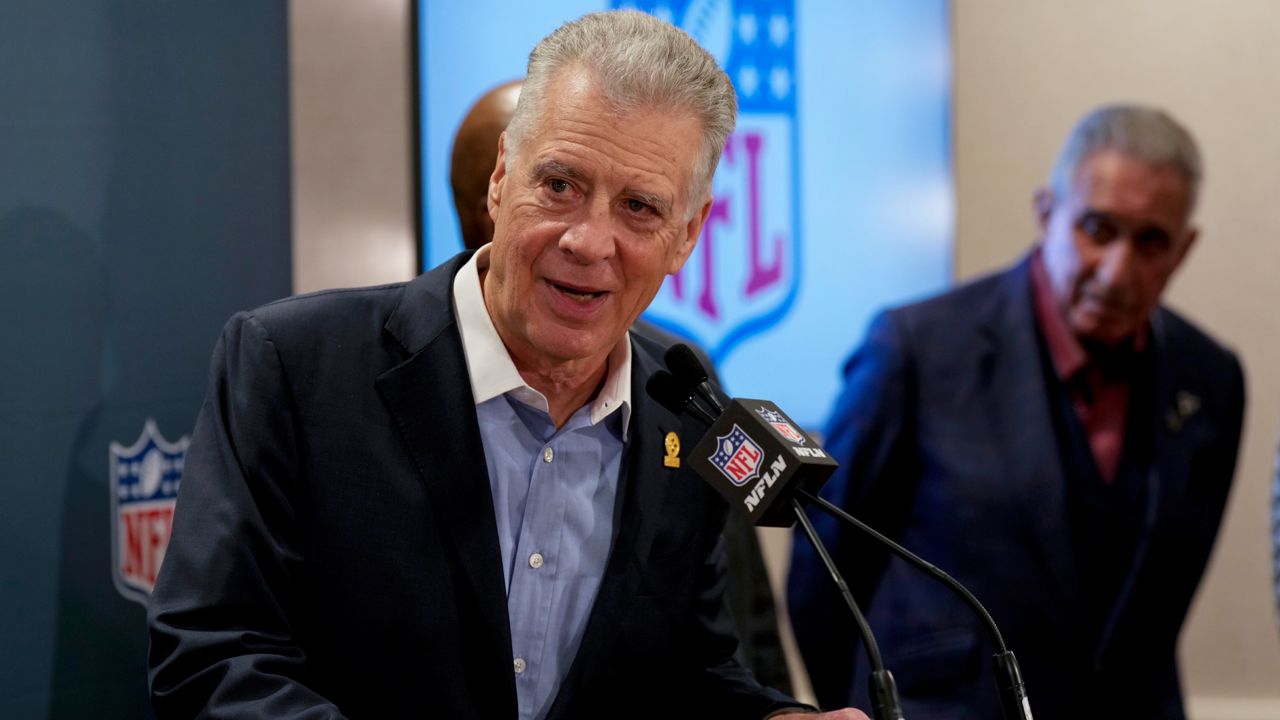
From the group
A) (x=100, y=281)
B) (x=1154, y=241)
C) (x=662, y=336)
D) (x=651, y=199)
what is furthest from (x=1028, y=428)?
(x=100, y=281)

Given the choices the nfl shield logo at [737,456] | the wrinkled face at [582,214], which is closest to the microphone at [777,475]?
the nfl shield logo at [737,456]

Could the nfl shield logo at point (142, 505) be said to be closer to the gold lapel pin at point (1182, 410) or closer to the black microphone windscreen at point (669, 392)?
the black microphone windscreen at point (669, 392)

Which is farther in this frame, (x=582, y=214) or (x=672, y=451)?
(x=672, y=451)

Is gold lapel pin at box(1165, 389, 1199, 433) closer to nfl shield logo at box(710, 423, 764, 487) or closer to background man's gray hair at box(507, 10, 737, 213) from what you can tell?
background man's gray hair at box(507, 10, 737, 213)

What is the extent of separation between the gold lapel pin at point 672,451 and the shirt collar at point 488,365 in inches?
2.4

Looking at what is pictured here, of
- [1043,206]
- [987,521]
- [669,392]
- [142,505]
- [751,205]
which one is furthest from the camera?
[751,205]

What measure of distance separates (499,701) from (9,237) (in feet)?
2.67

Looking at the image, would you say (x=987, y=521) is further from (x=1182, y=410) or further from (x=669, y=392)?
(x=669, y=392)

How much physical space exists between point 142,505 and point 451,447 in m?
0.59

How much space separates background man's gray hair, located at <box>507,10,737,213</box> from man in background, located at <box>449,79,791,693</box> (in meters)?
0.55

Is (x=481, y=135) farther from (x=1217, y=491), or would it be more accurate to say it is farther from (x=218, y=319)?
(x=1217, y=491)

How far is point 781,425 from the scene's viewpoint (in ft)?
4.87

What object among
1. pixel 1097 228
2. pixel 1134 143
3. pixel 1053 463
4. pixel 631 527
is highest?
pixel 1134 143

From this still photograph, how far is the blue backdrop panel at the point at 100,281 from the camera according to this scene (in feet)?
5.59
